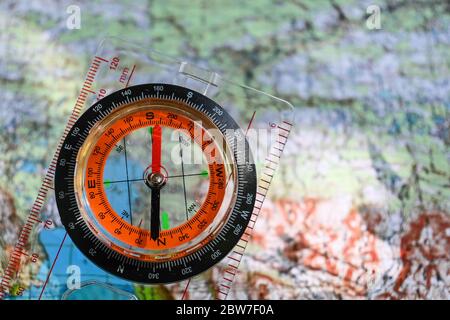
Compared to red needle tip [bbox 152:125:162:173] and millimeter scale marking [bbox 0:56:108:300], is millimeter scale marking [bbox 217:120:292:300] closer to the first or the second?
red needle tip [bbox 152:125:162:173]

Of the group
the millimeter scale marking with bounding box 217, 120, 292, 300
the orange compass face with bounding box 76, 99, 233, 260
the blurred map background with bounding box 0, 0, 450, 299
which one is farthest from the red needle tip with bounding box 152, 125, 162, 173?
the blurred map background with bounding box 0, 0, 450, 299

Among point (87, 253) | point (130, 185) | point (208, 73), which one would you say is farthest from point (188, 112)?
point (87, 253)

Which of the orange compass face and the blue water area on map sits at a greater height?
the orange compass face

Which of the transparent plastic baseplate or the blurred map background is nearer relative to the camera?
the transparent plastic baseplate

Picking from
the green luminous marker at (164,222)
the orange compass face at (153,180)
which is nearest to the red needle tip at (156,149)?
the orange compass face at (153,180)

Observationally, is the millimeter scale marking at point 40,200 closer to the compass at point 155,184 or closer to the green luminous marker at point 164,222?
the compass at point 155,184

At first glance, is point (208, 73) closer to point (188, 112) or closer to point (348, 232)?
point (188, 112)
